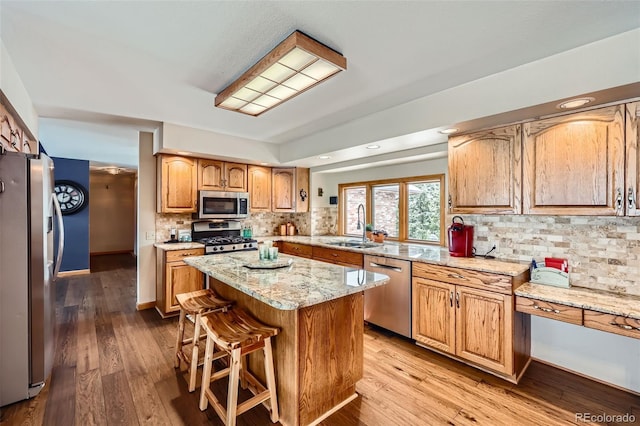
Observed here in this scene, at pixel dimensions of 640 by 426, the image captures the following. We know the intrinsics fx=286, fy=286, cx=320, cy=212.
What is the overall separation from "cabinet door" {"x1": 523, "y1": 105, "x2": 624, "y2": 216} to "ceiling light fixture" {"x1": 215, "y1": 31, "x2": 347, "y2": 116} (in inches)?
65.5

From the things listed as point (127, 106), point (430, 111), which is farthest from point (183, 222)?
point (430, 111)

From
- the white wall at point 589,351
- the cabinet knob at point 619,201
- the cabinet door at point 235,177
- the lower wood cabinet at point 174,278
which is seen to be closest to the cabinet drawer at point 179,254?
the lower wood cabinet at point 174,278

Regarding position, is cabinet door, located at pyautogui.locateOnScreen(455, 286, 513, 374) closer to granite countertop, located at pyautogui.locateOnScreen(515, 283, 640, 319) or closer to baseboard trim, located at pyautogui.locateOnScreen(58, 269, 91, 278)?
granite countertop, located at pyautogui.locateOnScreen(515, 283, 640, 319)

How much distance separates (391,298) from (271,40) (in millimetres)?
2577

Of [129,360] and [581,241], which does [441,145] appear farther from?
[129,360]

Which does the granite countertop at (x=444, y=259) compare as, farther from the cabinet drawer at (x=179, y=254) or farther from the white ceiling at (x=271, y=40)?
the cabinet drawer at (x=179, y=254)

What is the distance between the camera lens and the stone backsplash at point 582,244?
2.12 m

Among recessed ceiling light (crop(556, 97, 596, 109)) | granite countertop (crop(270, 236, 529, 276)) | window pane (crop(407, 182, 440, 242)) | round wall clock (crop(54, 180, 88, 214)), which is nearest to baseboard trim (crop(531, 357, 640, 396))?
granite countertop (crop(270, 236, 529, 276))

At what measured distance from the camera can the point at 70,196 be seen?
621 cm

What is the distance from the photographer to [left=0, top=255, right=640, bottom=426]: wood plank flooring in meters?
1.88

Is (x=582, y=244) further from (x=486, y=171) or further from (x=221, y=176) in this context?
(x=221, y=176)

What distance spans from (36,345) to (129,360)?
717 millimetres

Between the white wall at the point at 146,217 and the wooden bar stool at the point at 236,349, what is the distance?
2474 mm

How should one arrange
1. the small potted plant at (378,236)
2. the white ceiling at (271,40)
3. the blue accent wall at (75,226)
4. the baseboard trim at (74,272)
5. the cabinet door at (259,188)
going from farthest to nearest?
the blue accent wall at (75,226) → the baseboard trim at (74,272) → the cabinet door at (259,188) → the small potted plant at (378,236) → the white ceiling at (271,40)
